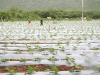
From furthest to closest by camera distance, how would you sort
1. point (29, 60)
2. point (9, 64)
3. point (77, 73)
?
1. point (29, 60)
2. point (9, 64)
3. point (77, 73)

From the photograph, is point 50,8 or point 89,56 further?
point 50,8

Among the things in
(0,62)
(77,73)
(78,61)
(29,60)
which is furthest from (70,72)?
(0,62)

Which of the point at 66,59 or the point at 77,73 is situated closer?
the point at 77,73

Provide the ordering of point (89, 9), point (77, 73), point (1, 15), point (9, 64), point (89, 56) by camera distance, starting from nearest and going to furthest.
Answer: point (77, 73), point (9, 64), point (89, 56), point (1, 15), point (89, 9)

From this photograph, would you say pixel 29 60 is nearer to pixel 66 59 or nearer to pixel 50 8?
pixel 66 59

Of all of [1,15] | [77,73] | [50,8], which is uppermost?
[50,8]

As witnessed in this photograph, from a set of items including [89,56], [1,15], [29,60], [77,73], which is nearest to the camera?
[77,73]

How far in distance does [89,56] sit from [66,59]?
2.81ft

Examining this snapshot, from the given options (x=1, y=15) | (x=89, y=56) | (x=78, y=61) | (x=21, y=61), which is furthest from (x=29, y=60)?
(x=1, y=15)

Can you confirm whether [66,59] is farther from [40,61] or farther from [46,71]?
[46,71]

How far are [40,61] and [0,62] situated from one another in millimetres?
1177

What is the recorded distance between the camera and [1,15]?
171 ft

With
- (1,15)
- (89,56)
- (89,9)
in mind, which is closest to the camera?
(89,56)

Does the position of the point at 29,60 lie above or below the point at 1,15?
below
